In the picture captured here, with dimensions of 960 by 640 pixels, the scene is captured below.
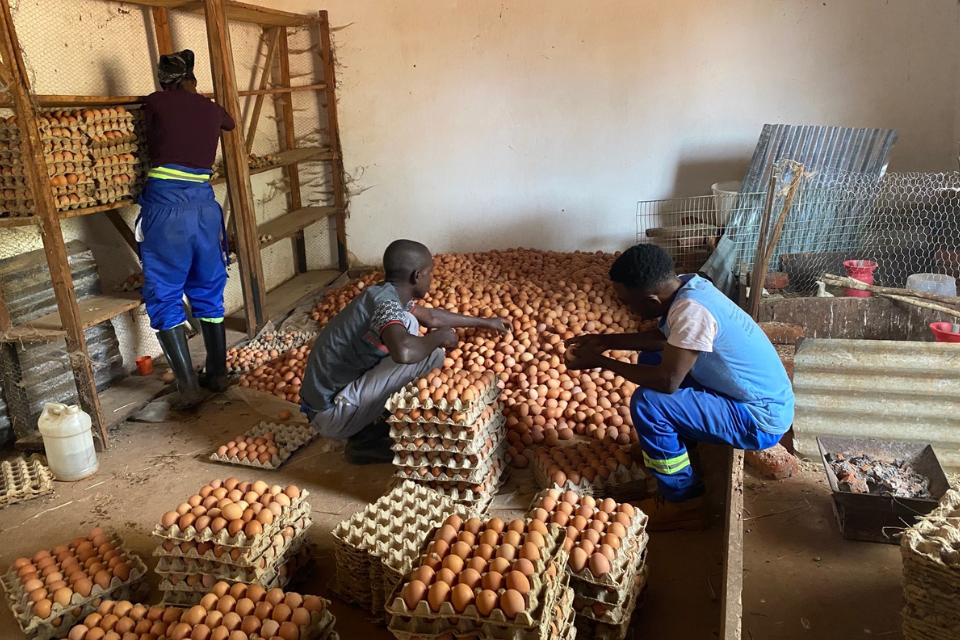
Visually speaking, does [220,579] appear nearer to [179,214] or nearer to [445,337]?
[445,337]

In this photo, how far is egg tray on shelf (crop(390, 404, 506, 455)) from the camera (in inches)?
122

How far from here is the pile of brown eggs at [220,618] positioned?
82.4 inches

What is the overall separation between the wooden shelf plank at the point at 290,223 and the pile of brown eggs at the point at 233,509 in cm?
331

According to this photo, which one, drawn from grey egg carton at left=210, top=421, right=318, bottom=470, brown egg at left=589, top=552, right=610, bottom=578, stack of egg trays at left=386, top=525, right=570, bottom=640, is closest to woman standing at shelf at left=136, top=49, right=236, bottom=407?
grey egg carton at left=210, top=421, right=318, bottom=470

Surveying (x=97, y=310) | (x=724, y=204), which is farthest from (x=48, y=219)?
(x=724, y=204)

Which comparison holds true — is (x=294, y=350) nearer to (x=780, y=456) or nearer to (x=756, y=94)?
(x=780, y=456)

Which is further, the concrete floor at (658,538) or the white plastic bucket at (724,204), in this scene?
the white plastic bucket at (724,204)

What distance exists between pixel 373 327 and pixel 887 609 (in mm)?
2458

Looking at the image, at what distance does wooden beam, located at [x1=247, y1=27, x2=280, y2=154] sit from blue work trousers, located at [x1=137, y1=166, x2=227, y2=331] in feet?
6.55

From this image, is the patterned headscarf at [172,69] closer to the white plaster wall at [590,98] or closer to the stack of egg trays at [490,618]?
the white plaster wall at [590,98]

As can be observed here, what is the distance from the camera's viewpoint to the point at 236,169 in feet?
17.4

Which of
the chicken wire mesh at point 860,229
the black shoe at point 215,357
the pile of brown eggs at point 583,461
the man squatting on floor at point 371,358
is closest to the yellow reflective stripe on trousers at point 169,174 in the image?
the black shoe at point 215,357

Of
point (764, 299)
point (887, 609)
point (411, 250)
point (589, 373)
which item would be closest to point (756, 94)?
point (764, 299)

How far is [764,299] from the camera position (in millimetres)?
4375
